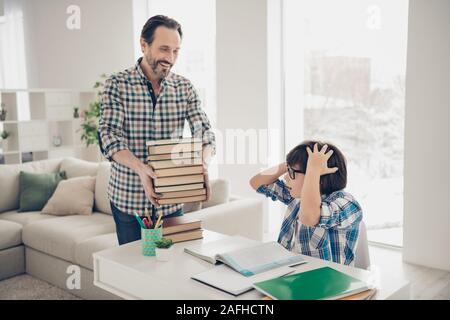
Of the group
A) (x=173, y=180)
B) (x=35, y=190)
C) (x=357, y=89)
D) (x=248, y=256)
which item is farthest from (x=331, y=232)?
(x=35, y=190)

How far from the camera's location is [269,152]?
4.39 meters

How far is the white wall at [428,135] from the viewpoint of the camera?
10.7 feet

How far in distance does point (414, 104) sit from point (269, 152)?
138cm

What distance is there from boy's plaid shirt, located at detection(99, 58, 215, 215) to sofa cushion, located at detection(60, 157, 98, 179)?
1.99 metres

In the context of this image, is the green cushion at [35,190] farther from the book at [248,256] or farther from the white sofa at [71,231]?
the book at [248,256]

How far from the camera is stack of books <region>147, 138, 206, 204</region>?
1687 mm

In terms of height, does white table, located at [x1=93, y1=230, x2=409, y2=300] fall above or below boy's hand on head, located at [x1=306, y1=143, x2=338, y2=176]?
below

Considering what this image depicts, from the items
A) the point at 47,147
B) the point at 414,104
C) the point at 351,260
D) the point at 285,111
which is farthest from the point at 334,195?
the point at 47,147

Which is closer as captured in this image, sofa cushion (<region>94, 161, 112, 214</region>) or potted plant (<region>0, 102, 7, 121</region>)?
sofa cushion (<region>94, 161, 112, 214</region>)

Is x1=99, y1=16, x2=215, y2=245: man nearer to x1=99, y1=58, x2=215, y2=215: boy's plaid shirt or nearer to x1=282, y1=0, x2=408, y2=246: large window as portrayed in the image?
x1=99, y1=58, x2=215, y2=215: boy's plaid shirt

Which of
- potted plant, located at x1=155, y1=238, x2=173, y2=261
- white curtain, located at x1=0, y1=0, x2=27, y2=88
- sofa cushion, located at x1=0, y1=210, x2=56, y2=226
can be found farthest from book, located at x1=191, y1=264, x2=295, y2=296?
white curtain, located at x1=0, y1=0, x2=27, y2=88

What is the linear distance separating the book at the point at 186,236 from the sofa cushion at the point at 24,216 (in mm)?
2027

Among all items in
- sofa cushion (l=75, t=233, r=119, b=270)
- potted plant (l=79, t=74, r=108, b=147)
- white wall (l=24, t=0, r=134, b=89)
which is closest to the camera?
sofa cushion (l=75, t=233, r=119, b=270)

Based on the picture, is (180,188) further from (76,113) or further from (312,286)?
(76,113)
